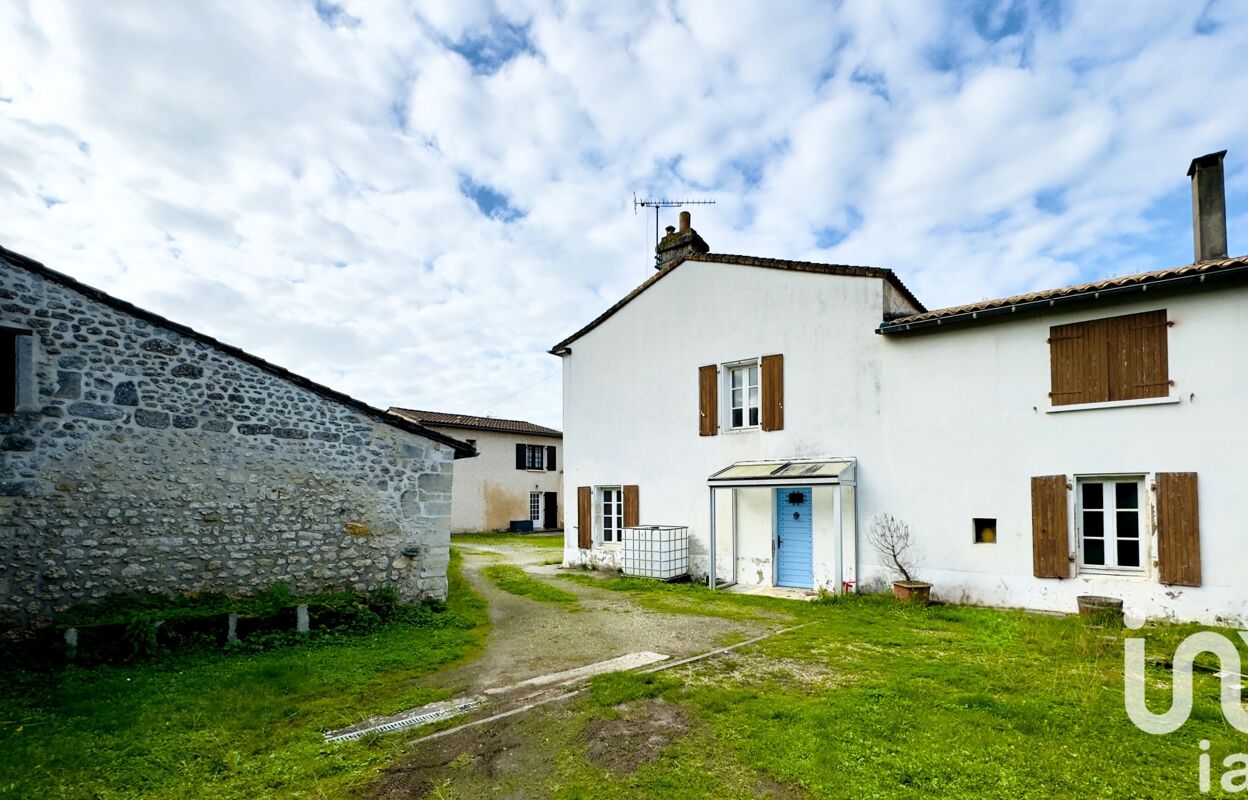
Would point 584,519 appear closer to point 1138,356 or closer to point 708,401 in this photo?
point 708,401

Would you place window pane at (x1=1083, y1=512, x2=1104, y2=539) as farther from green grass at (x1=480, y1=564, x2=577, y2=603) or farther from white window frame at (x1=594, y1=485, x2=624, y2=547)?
white window frame at (x1=594, y1=485, x2=624, y2=547)

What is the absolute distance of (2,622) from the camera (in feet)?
20.8

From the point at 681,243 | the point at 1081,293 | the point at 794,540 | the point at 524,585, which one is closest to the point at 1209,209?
the point at 1081,293

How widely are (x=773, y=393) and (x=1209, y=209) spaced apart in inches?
269

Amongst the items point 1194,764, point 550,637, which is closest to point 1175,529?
point 1194,764

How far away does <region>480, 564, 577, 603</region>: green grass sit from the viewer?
11.0 meters

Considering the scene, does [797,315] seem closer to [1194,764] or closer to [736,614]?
[736,614]

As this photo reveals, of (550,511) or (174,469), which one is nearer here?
(174,469)

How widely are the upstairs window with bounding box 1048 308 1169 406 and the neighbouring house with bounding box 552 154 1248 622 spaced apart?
0.07 ft

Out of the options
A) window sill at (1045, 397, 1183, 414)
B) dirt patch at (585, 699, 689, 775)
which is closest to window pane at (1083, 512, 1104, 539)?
window sill at (1045, 397, 1183, 414)

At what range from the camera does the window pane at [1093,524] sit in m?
8.67

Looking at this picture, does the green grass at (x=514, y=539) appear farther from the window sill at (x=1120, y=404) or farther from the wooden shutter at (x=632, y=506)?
the window sill at (x=1120, y=404)

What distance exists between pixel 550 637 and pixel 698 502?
540cm

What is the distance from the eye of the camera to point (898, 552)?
1018 cm
